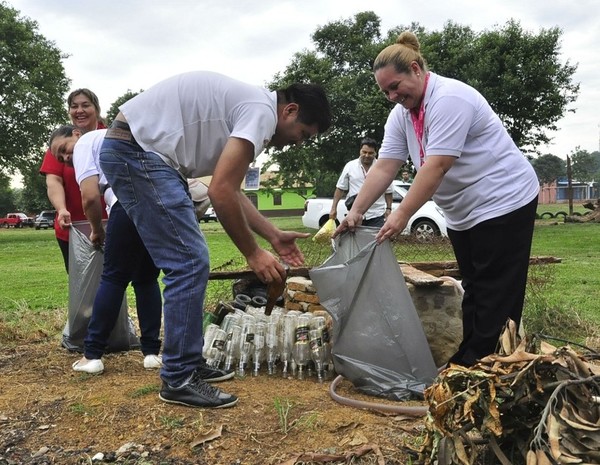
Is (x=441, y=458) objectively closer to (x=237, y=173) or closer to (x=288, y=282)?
(x=237, y=173)

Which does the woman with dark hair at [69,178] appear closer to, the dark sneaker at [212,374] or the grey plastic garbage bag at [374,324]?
the dark sneaker at [212,374]

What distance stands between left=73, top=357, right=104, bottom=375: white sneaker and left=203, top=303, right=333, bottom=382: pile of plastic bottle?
567mm

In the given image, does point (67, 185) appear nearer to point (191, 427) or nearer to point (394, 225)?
point (191, 427)

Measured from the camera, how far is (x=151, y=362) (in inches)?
130

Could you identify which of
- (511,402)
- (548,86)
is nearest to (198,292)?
(511,402)

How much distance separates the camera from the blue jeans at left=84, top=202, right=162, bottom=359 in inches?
118

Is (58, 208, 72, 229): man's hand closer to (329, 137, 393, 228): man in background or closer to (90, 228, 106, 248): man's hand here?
(90, 228, 106, 248): man's hand

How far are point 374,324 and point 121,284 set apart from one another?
135 cm

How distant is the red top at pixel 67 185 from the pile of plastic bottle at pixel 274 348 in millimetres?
1176

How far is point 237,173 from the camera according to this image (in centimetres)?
226

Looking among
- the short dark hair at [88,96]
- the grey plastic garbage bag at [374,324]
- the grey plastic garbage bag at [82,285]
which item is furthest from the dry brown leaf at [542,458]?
the short dark hair at [88,96]

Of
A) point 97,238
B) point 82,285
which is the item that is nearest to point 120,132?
point 97,238

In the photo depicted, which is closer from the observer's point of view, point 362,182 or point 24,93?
point 362,182

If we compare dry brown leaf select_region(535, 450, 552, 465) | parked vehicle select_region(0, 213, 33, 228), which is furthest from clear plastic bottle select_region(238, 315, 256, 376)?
parked vehicle select_region(0, 213, 33, 228)
